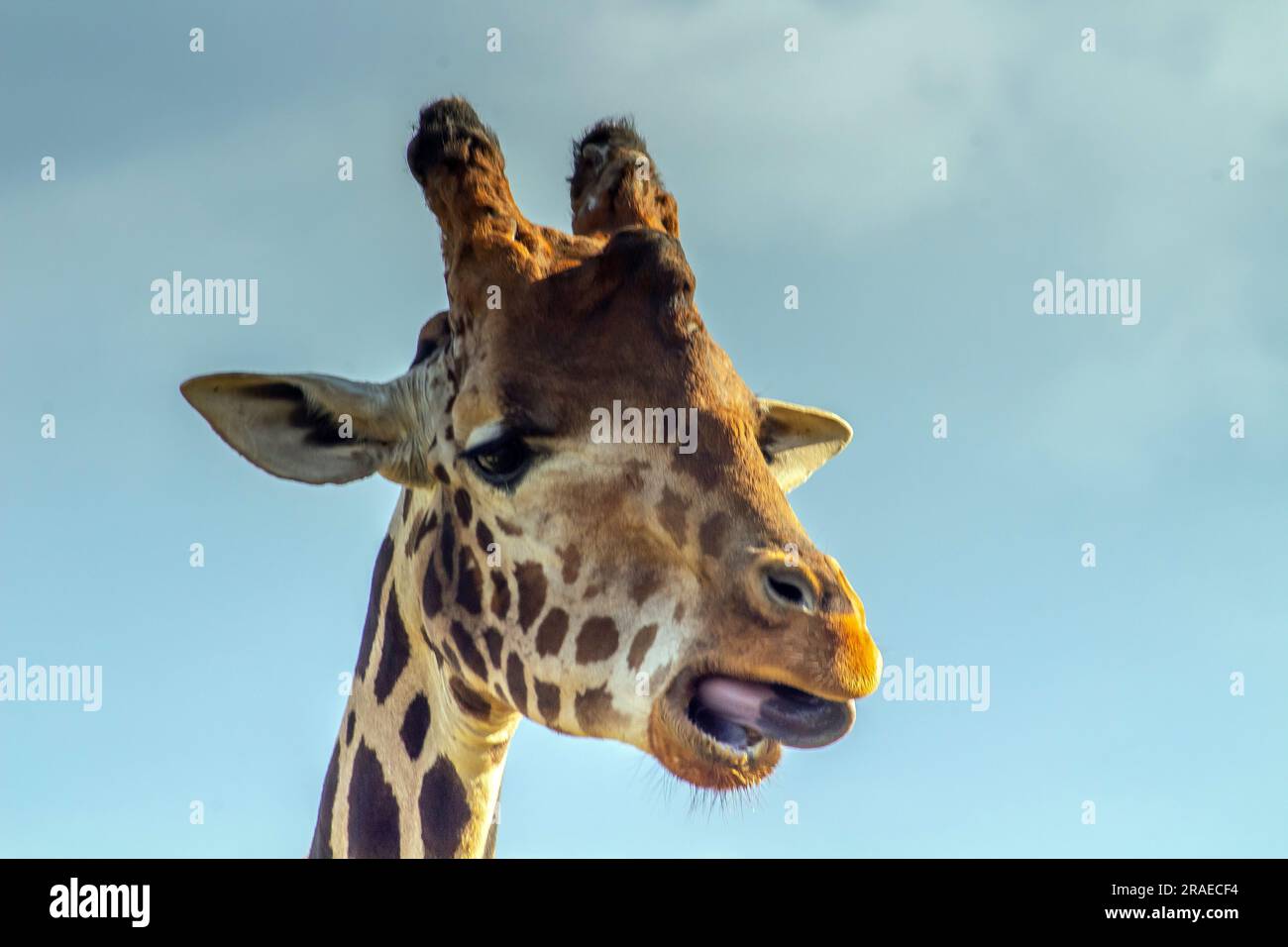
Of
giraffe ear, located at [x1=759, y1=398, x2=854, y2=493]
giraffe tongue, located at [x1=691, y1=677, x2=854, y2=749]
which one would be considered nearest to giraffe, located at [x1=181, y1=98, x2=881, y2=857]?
giraffe tongue, located at [x1=691, y1=677, x2=854, y2=749]

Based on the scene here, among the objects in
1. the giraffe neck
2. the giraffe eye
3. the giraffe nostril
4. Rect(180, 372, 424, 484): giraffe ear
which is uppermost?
Rect(180, 372, 424, 484): giraffe ear

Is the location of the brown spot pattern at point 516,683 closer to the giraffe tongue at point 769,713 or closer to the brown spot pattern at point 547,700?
the brown spot pattern at point 547,700

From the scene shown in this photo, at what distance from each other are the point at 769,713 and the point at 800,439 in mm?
2751

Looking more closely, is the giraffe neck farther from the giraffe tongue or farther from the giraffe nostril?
the giraffe nostril

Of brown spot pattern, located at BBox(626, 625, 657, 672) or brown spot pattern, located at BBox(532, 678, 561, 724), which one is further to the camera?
brown spot pattern, located at BBox(532, 678, 561, 724)

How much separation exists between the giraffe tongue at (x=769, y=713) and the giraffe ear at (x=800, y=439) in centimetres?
224

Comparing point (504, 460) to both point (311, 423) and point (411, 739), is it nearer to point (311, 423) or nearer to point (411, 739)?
point (311, 423)

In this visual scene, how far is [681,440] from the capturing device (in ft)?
19.6

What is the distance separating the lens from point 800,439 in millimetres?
7793

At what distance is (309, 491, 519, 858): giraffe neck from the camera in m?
6.62

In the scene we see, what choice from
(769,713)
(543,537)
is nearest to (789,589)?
(769,713)

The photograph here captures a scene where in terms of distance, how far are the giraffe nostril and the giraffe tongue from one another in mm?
302
